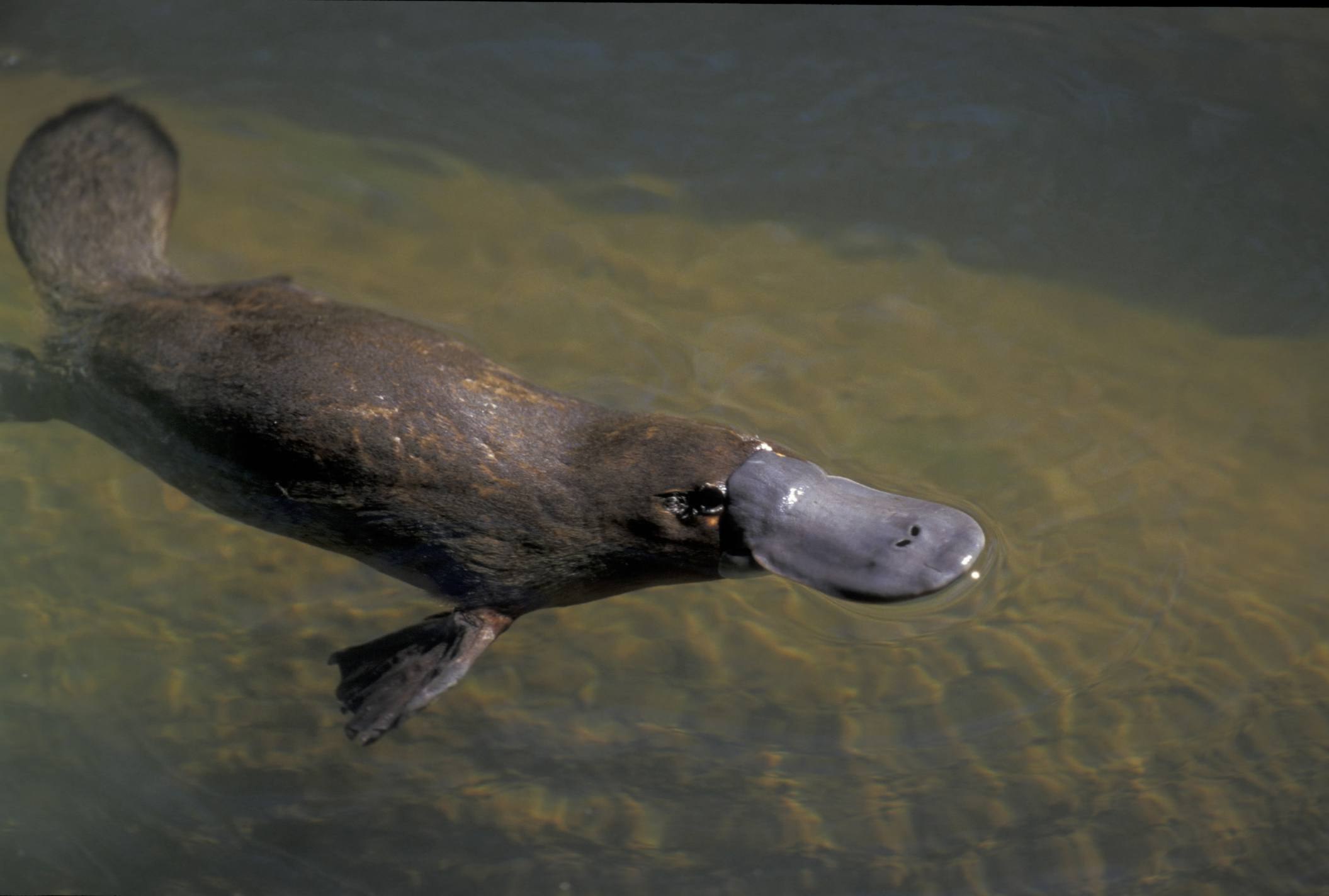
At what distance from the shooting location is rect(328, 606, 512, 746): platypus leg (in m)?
2.76

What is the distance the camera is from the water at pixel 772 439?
3102mm

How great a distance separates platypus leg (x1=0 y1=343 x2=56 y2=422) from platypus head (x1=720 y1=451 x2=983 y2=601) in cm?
217

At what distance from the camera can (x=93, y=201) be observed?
3.58 meters

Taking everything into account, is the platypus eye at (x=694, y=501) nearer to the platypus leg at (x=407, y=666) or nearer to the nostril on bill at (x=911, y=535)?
the nostril on bill at (x=911, y=535)

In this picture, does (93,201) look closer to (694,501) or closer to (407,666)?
(407,666)

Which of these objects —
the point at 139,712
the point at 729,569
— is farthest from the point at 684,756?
the point at 139,712

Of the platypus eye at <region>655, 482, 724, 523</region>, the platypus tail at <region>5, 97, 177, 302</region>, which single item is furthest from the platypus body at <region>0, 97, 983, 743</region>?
the platypus tail at <region>5, 97, 177, 302</region>

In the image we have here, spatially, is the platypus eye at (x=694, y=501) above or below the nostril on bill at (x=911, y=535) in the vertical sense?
above

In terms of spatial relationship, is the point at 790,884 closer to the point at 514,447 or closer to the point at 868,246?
the point at 514,447

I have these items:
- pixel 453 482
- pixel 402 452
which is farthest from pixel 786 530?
pixel 402 452


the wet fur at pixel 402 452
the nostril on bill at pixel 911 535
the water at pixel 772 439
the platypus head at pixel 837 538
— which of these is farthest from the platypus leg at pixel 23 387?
the nostril on bill at pixel 911 535

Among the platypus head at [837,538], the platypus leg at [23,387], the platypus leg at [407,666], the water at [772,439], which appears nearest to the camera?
the platypus head at [837,538]

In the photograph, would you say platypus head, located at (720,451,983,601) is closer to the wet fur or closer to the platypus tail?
the wet fur

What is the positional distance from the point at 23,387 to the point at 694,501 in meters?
2.21
